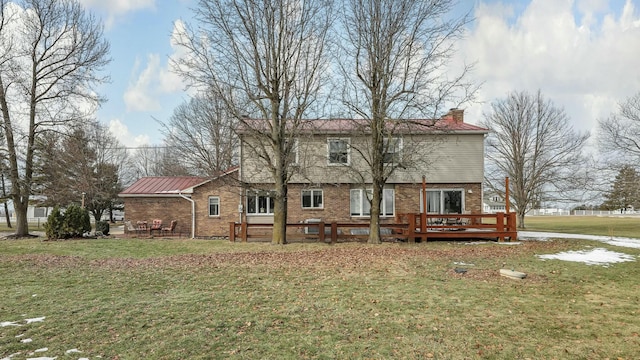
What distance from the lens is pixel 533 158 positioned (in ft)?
97.6

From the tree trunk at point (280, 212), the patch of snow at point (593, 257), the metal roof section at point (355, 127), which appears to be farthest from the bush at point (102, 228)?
the patch of snow at point (593, 257)

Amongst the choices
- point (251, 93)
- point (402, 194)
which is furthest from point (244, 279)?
point (402, 194)

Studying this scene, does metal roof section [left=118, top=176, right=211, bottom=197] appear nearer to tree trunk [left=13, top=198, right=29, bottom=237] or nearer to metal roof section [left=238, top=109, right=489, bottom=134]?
tree trunk [left=13, top=198, right=29, bottom=237]

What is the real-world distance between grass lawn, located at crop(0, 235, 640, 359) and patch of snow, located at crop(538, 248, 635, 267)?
36.7 inches

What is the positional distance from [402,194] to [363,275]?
485 inches

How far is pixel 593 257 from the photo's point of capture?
12.1m

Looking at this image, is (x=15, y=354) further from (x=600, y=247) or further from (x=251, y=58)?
(x=600, y=247)

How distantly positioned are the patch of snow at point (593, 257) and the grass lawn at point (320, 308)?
0.93 metres

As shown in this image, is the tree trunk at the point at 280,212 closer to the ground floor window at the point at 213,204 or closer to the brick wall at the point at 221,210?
the brick wall at the point at 221,210

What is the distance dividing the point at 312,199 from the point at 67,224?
1235 cm

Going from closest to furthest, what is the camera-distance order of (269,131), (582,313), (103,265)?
(582,313) < (103,265) < (269,131)

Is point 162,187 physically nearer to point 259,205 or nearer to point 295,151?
point 259,205

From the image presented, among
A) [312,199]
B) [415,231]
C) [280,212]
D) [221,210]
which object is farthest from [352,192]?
[221,210]

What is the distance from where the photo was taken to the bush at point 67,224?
18422 mm
